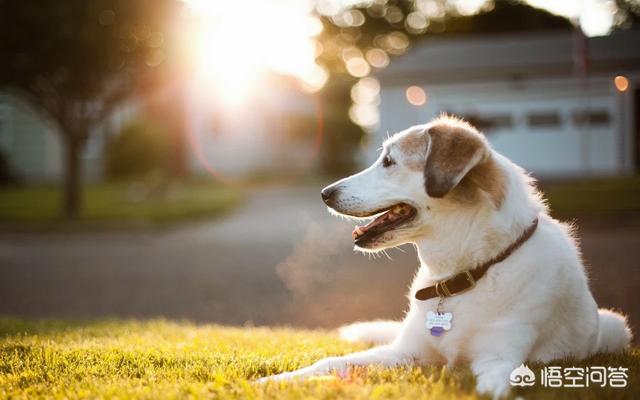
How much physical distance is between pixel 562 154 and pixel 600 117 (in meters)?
1.80

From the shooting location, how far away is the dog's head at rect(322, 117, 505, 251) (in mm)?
3578

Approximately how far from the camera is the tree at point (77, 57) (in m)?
15.9

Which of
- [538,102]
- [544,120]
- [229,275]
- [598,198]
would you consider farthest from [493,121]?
[229,275]

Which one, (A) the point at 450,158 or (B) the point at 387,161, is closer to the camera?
(A) the point at 450,158

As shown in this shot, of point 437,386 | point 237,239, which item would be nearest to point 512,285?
point 437,386

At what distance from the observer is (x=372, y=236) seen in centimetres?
397

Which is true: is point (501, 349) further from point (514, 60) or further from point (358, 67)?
point (358, 67)

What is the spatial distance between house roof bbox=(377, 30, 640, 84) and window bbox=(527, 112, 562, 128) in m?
1.44

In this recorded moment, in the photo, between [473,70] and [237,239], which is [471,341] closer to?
[237,239]

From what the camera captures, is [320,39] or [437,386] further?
[320,39]

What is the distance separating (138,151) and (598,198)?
965 inches

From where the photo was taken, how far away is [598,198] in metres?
15.7

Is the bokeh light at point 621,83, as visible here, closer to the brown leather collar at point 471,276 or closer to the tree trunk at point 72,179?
the tree trunk at point 72,179

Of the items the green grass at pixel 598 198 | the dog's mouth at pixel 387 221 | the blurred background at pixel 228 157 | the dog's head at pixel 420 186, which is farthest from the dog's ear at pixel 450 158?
the green grass at pixel 598 198
